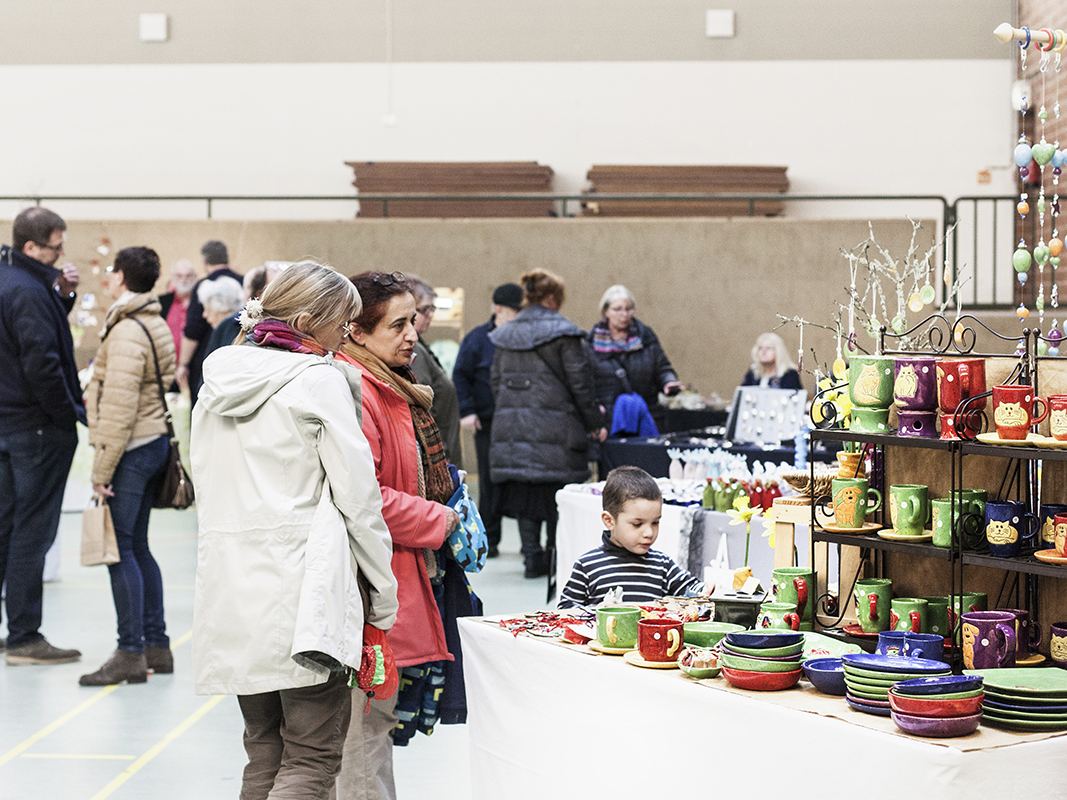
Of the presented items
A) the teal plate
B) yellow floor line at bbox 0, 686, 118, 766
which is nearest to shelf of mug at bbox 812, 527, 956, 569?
the teal plate

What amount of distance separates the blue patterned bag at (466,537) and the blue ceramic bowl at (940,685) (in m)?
1.12

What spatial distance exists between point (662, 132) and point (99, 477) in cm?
713

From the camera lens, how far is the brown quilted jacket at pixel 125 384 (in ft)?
14.5

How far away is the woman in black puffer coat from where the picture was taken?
5.91 meters

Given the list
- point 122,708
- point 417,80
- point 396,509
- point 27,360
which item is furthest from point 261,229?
point 396,509

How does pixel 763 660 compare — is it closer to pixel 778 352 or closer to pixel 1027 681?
pixel 1027 681

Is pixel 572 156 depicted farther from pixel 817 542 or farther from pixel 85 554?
pixel 817 542

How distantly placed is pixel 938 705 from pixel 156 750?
2801mm

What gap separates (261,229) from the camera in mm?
9469

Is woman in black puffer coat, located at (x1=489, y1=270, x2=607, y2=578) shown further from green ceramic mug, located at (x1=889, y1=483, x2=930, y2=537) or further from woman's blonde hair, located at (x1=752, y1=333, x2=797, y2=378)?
green ceramic mug, located at (x1=889, y1=483, x2=930, y2=537)

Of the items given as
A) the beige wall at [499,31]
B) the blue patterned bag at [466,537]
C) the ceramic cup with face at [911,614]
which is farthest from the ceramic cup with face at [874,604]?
the beige wall at [499,31]

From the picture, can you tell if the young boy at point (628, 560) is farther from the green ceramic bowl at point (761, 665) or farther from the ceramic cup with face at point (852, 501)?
the green ceramic bowl at point (761, 665)

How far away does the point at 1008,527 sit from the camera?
7.30 feet

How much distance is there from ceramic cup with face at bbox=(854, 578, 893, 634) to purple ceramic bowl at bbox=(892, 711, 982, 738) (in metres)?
0.58
